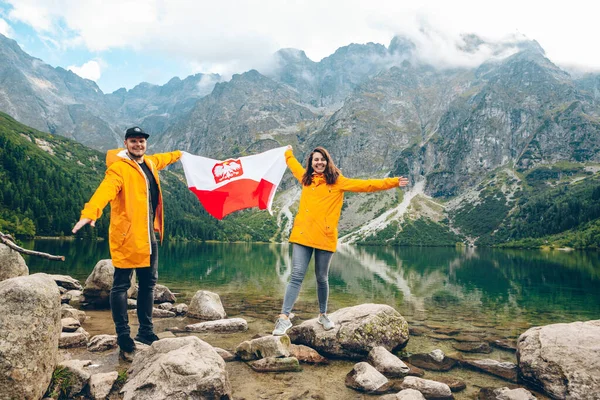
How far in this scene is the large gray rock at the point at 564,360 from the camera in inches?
312

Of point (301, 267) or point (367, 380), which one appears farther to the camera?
point (301, 267)

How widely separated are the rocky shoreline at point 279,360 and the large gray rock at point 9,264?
0.03m

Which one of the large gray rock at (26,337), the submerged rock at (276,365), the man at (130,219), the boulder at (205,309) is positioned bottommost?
the boulder at (205,309)

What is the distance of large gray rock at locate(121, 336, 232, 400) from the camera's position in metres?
5.75

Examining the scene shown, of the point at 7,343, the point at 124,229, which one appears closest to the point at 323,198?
the point at 124,229

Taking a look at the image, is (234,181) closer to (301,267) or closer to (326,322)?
(301,267)

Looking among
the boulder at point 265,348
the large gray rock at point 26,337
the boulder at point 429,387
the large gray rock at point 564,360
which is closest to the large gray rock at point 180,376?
the large gray rock at point 26,337

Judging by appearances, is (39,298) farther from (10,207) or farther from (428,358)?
(10,207)

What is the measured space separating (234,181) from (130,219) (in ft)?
15.9

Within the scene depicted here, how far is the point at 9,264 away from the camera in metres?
11.7

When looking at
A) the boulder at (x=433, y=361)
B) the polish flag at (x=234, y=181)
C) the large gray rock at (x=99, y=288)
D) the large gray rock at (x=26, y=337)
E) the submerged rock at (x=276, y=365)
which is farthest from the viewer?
the large gray rock at (x=99, y=288)

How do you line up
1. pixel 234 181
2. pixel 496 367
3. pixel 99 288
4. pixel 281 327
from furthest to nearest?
pixel 99 288 → pixel 234 181 → pixel 496 367 → pixel 281 327

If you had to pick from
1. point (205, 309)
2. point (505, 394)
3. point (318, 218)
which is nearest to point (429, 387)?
point (505, 394)

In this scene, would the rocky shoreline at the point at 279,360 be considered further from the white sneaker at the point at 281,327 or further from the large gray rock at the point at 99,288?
the large gray rock at the point at 99,288
